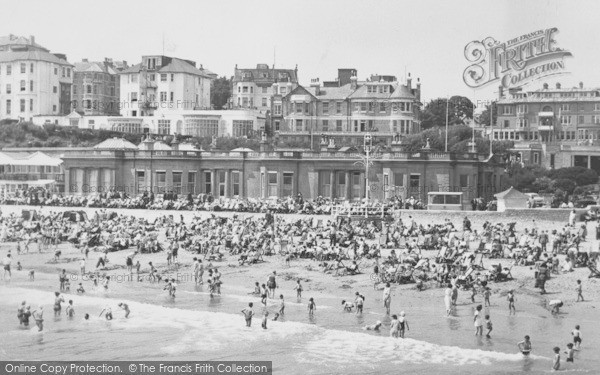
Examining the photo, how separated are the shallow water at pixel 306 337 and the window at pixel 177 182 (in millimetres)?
31078

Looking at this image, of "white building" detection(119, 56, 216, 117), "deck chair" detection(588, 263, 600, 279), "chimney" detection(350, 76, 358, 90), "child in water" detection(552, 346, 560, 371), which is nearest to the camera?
"child in water" detection(552, 346, 560, 371)

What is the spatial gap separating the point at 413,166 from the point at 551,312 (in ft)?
93.4

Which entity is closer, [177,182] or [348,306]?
[348,306]

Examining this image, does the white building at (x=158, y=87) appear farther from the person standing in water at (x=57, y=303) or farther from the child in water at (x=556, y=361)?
the child in water at (x=556, y=361)

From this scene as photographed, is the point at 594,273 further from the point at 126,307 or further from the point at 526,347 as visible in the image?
the point at 126,307

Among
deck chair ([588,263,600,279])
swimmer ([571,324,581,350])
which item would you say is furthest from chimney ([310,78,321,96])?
swimmer ([571,324,581,350])

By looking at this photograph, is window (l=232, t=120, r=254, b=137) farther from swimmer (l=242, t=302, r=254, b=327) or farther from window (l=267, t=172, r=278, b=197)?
swimmer (l=242, t=302, r=254, b=327)

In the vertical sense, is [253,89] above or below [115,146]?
above

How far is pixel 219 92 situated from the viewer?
464 ft

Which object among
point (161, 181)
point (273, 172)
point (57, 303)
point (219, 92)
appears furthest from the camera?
point (219, 92)

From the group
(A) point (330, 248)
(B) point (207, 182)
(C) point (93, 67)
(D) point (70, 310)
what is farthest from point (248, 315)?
(C) point (93, 67)

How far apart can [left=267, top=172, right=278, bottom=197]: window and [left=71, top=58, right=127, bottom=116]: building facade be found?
186ft

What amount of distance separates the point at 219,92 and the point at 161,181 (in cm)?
7556

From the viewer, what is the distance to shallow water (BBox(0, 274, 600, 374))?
26797mm
